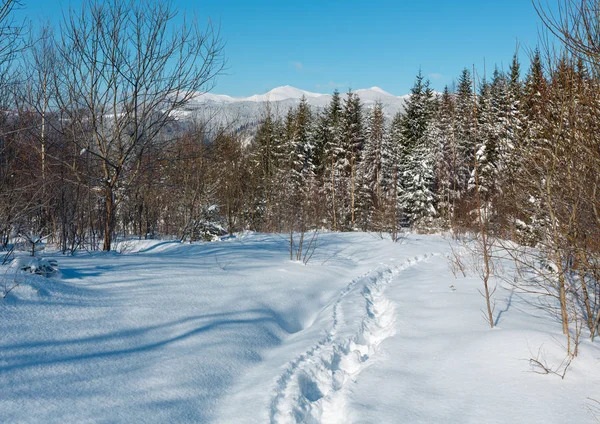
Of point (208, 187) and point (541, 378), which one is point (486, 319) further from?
point (208, 187)

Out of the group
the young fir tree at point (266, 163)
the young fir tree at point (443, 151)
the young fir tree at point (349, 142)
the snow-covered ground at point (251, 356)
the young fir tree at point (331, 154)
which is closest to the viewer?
the snow-covered ground at point (251, 356)

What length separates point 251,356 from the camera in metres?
3.91

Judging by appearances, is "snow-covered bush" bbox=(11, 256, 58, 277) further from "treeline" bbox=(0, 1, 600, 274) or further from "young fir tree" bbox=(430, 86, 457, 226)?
"young fir tree" bbox=(430, 86, 457, 226)

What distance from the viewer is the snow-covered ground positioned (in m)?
2.73

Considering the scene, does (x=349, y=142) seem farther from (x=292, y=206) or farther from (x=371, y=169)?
(x=292, y=206)

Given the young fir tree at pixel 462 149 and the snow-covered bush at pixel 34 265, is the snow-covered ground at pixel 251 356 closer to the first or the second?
the snow-covered bush at pixel 34 265

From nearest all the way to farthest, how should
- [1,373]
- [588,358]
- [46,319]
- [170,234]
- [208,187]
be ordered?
1. [1,373]
2. [46,319]
3. [588,358]
4. [208,187]
5. [170,234]

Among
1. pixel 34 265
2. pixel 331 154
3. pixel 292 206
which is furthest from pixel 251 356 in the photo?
pixel 331 154

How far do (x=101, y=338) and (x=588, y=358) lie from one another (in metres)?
4.52

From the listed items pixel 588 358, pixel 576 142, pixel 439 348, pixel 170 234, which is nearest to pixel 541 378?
pixel 588 358

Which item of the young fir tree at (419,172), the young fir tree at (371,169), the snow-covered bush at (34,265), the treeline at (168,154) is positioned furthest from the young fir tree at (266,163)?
the snow-covered bush at (34,265)

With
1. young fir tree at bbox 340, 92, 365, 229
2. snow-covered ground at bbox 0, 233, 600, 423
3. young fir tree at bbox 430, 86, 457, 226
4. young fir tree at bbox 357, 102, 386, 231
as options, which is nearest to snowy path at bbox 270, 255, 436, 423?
snow-covered ground at bbox 0, 233, 600, 423

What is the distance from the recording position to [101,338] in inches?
128

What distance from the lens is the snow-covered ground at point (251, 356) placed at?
2727 millimetres
